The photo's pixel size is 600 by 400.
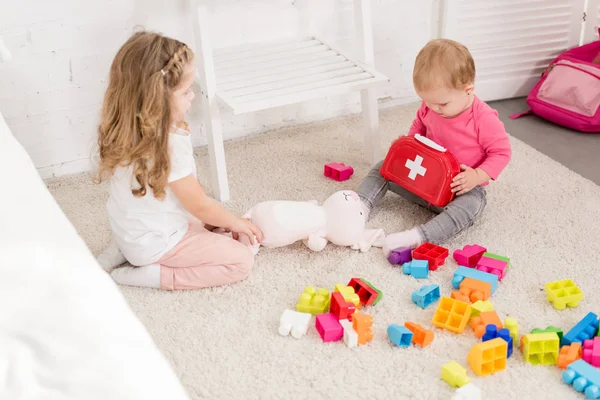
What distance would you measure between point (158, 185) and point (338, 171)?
671 mm

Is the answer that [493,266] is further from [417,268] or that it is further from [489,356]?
[489,356]

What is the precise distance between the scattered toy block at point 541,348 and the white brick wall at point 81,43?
1.20 metres

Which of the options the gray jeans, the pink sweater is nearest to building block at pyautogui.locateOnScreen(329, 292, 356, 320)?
the gray jeans

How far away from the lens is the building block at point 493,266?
1.51m

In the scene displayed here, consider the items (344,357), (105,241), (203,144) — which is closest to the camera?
(344,357)

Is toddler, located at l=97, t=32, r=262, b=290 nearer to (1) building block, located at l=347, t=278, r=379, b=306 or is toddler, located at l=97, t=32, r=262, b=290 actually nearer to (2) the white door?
(1) building block, located at l=347, t=278, r=379, b=306

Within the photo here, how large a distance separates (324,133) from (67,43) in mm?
808

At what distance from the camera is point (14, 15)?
181 centimetres

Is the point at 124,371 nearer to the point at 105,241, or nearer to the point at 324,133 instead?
the point at 105,241

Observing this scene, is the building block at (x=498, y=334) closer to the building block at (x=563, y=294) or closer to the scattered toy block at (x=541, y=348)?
the scattered toy block at (x=541, y=348)

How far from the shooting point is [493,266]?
1.52 meters

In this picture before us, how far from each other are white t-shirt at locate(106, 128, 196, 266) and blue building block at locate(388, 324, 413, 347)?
502mm

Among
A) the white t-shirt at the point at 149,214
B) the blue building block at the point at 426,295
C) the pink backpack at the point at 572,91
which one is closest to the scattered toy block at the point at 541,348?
the blue building block at the point at 426,295

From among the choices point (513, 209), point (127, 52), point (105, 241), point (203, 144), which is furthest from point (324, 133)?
point (127, 52)
